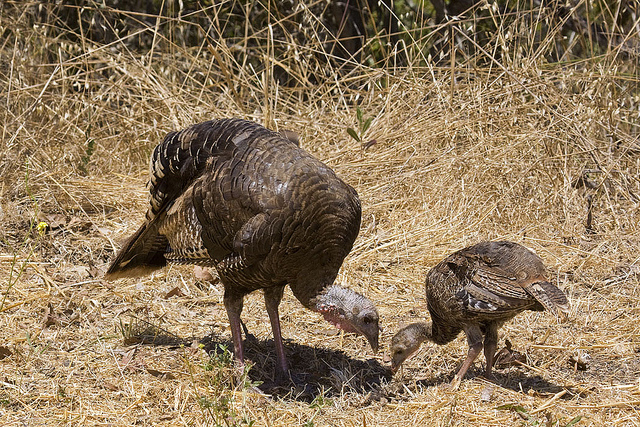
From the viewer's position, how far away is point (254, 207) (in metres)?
3.85

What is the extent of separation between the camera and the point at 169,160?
14.3ft

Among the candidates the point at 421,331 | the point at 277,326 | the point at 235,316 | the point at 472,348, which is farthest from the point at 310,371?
the point at 472,348

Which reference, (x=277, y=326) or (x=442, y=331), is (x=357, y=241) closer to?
(x=277, y=326)

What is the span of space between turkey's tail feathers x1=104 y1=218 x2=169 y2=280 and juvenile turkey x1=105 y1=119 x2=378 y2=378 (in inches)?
9.1

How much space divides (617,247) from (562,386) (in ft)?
6.38

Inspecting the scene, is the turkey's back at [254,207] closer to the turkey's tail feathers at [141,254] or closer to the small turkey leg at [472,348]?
the turkey's tail feathers at [141,254]

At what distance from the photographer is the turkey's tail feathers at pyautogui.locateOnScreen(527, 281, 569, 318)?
356cm

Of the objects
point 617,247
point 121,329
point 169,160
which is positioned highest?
point 169,160

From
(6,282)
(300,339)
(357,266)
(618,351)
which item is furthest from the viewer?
(357,266)

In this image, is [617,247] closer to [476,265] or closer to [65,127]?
[476,265]

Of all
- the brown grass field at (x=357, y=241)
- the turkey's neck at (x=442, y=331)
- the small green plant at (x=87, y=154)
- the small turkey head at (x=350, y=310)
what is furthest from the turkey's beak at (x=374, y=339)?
the small green plant at (x=87, y=154)

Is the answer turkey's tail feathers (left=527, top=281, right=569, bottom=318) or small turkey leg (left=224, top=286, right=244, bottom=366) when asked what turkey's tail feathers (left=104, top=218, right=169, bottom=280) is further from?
turkey's tail feathers (left=527, top=281, right=569, bottom=318)

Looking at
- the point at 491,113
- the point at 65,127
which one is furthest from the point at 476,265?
the point at 65,127

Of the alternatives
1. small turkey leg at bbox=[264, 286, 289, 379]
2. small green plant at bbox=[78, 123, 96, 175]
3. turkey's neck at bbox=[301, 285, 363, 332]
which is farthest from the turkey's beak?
small green plant at bbox=[78, 123, 96, 175]
